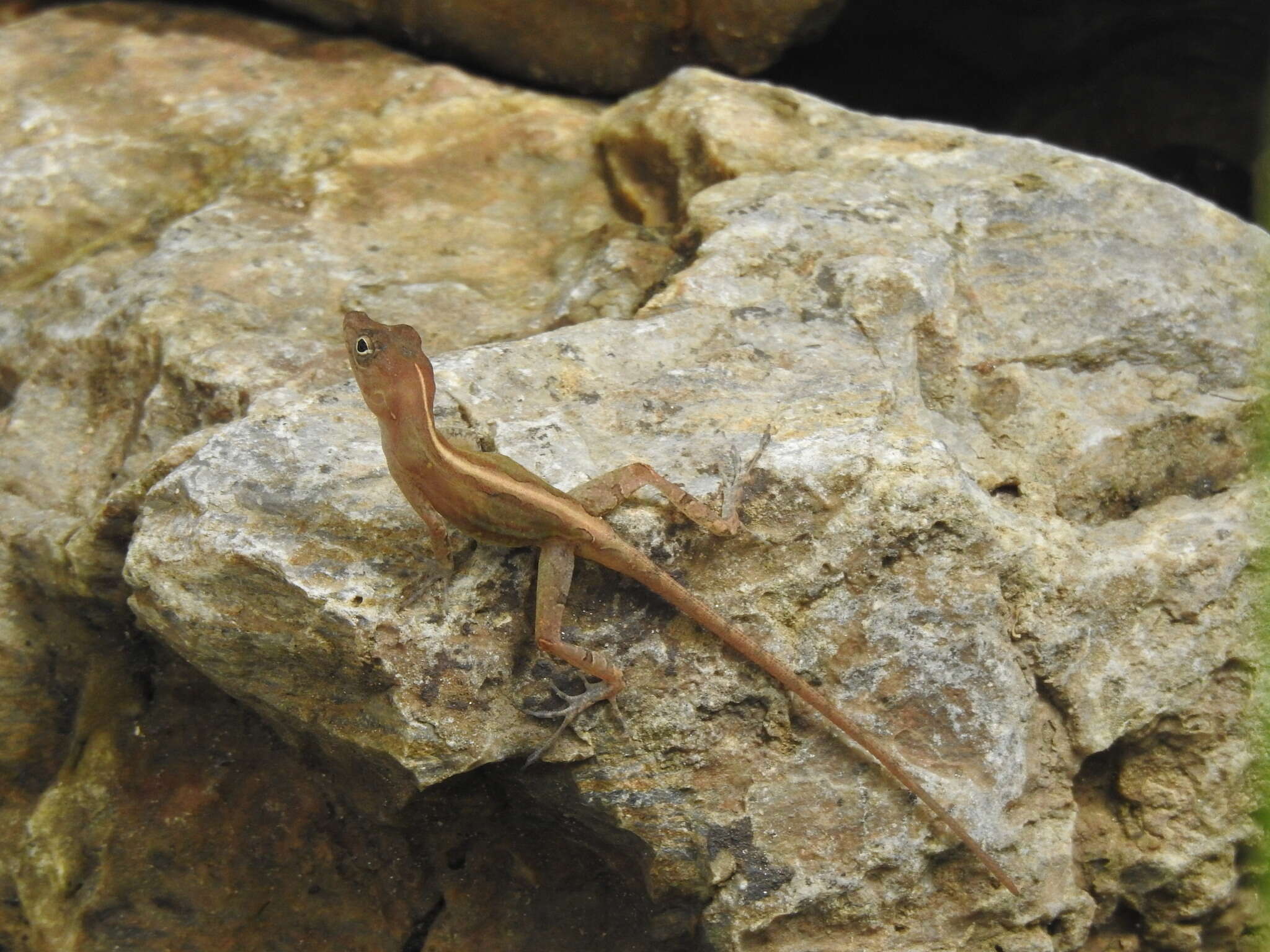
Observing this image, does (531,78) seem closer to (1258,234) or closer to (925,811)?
(1258,234)

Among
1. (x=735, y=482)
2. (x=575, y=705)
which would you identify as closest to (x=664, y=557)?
(x=735, y=482)

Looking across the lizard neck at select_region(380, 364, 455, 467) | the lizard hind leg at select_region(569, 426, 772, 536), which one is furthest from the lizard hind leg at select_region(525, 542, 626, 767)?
the lizard neck at select_region(380, 364, 455, 467)

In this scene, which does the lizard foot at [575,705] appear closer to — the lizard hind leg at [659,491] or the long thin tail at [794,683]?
the long thin tail at [794,683]

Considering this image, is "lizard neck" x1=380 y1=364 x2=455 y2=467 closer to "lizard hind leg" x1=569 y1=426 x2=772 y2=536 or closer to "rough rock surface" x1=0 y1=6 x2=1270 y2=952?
"rough rock surface" x1=0 y1=6 x2=1270 y2=952

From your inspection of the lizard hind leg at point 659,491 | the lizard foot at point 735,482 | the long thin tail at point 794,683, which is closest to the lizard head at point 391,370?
the lizard hind leg at point 659,491

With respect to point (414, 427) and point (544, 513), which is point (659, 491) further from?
point (414, 427)

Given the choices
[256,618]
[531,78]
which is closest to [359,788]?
[256,618]

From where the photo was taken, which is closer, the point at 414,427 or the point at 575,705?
the point at 575,705

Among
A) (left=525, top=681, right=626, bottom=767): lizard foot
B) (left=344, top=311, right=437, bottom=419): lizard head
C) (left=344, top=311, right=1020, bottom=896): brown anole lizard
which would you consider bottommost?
(left=525, top=681, right=626, bottom=767): lizard foot
